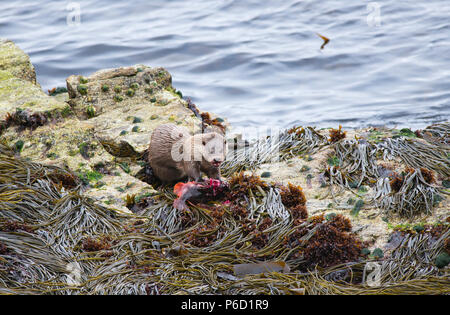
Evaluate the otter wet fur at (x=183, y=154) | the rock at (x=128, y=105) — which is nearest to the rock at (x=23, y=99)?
the rock at (x=128, y=105)

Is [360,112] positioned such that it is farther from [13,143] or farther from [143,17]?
[143,17]

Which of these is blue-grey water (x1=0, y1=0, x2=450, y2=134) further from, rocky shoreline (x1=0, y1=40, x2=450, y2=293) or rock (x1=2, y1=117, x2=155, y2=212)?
rock (x1=2, y1=117, x2=155, y2=212)

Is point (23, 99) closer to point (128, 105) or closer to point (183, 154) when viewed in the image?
point (128, 105)

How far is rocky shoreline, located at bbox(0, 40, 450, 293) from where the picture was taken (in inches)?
199

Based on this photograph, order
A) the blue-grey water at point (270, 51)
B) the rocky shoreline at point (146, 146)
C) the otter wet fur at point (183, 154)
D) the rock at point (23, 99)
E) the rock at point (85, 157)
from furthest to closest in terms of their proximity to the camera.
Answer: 1. the blue-grey water at point (270, 51)
2. the rock at point (23, 99)
3. the rock at point (85, 157)
4. the otter wet fur at point (183, 154)
5. the rocky shoreline at point (146, 146)

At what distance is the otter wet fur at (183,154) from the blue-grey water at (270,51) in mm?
4991

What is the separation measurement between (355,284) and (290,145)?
2977 millimetres

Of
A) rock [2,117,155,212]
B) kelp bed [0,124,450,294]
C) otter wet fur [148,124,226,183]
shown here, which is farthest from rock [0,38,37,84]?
otter wet fur [148,124,226,183]

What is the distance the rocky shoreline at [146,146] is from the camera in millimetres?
5047

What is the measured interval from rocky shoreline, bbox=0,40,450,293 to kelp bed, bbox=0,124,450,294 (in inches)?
2.1

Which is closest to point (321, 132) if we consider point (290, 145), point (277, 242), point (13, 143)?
point (290, 145)

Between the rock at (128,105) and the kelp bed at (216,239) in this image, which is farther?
the rock at (128,105)

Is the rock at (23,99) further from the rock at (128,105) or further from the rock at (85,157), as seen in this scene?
the rock at (128,105)
